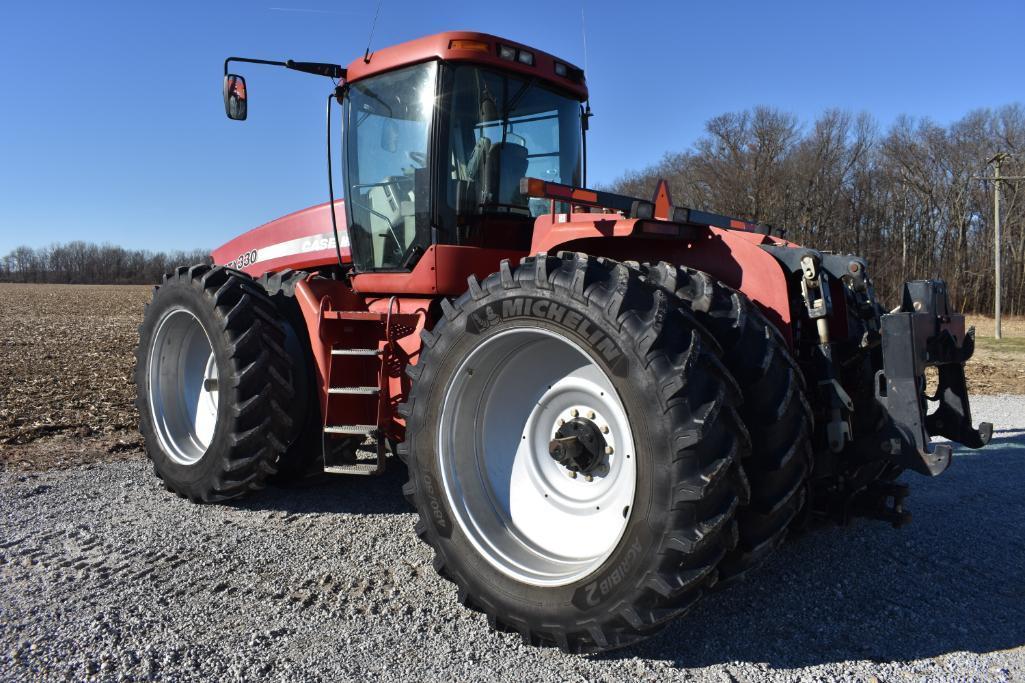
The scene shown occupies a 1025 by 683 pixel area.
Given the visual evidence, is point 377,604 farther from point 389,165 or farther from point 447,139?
point 389,165

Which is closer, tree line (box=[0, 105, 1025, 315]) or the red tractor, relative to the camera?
the red tractor

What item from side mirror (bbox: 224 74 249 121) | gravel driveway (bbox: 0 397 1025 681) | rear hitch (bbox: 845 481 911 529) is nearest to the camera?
gravel driveway (bbox: 0 397 1025 681)

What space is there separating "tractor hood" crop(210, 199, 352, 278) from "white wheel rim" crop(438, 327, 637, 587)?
2.29 meters

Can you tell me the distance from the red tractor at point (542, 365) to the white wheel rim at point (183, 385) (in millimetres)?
16

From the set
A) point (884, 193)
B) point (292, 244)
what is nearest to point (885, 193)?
point (884, 193)

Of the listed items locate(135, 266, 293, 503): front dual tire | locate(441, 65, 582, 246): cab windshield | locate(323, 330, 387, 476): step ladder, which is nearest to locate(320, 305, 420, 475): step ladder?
locate(323, 330, 387, 476): step ladder

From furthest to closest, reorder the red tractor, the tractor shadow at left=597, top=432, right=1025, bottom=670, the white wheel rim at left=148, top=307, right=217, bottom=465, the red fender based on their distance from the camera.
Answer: the white wheel rim at left=148, top=307, right=217, bottom=465 < the red fender < the tractor shadow at left=597, top=432, right=1025, bottom=670 < the red tractor

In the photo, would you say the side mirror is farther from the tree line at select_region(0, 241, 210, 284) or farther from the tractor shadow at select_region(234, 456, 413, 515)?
the tree line at select_region(0, 241, 210, 284)

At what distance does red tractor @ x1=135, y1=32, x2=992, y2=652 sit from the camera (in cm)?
250

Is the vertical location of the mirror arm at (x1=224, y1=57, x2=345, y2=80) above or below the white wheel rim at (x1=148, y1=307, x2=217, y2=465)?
above

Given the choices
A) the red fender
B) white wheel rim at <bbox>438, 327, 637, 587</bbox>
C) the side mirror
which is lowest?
white wheel rim at <bbox>438, 327, 637, 587</bbox>

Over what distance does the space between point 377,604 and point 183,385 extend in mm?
2779

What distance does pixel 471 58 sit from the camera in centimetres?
412

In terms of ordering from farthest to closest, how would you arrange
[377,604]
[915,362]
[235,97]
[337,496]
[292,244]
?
[292,244], [337,496], [235,97], [377,604], [915,362]
